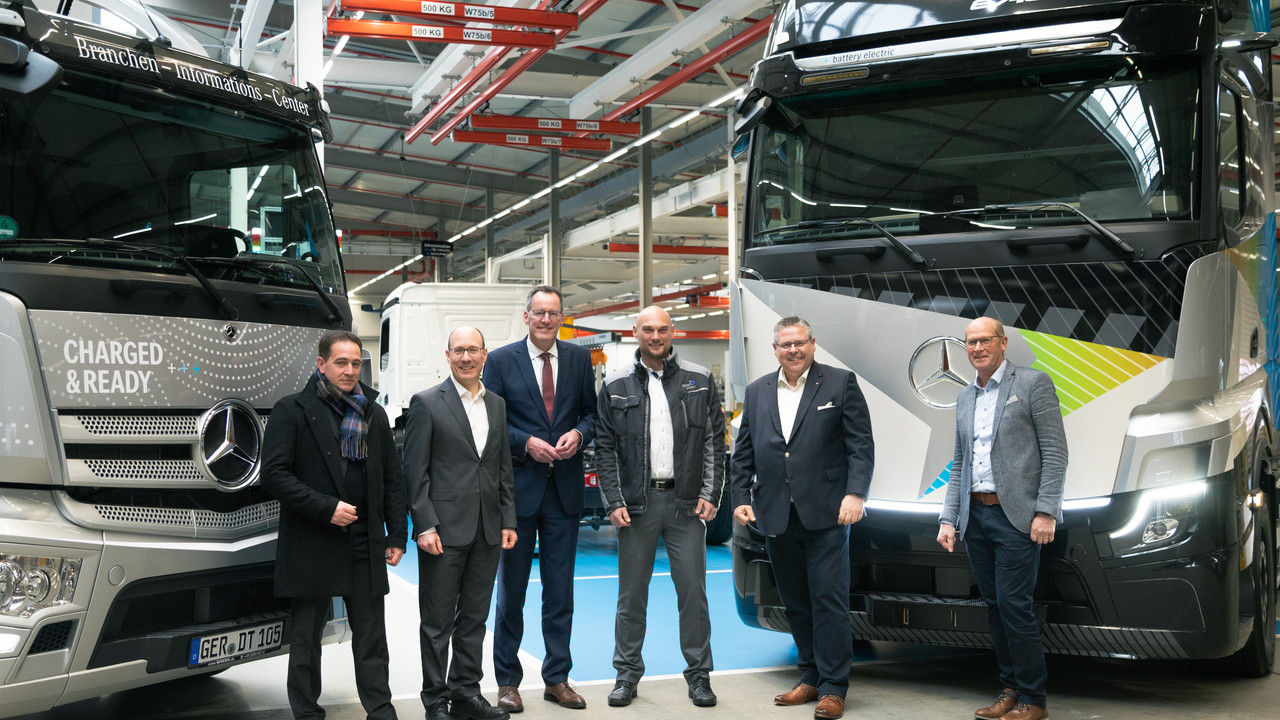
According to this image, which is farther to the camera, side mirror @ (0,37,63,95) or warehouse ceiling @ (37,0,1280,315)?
warehouse ceiling @ (37,0,1280,315)

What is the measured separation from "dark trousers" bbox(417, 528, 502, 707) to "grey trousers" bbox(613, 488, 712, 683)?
0.67 meters

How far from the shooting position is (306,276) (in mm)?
4738

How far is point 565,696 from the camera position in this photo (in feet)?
16.4

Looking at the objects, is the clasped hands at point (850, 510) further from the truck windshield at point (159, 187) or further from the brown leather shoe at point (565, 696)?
the truck windshield at point (159, 187)

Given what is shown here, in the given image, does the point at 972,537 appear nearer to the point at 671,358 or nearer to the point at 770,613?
the point at 770,613

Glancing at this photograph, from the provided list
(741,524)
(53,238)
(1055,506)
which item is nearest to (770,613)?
(741,524)

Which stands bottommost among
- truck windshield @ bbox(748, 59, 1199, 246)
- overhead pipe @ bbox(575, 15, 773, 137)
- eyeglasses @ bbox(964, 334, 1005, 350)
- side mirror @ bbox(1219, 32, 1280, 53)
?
eyeglasses @ bbox(964, 334, 1005, 350)

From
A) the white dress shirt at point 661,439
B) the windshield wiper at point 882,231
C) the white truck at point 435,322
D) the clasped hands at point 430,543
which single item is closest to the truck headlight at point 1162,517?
the windshield wiper at point 882,231

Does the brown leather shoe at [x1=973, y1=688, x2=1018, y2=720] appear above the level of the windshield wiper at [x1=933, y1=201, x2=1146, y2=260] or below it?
below

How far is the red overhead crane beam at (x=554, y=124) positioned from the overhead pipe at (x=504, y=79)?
445mm

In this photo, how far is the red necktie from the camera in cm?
514

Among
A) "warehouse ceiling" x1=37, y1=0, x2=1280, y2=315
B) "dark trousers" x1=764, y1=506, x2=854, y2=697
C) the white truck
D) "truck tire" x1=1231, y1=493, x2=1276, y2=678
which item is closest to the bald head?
"dark trousers" x1=764, y1=506, x2=854, y2=697

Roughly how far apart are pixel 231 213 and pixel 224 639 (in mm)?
1740

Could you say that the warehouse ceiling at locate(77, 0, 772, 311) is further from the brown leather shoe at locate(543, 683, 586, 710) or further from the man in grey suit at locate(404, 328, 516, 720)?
the brown leather shoe at locate(543, 683, 586, 710)
